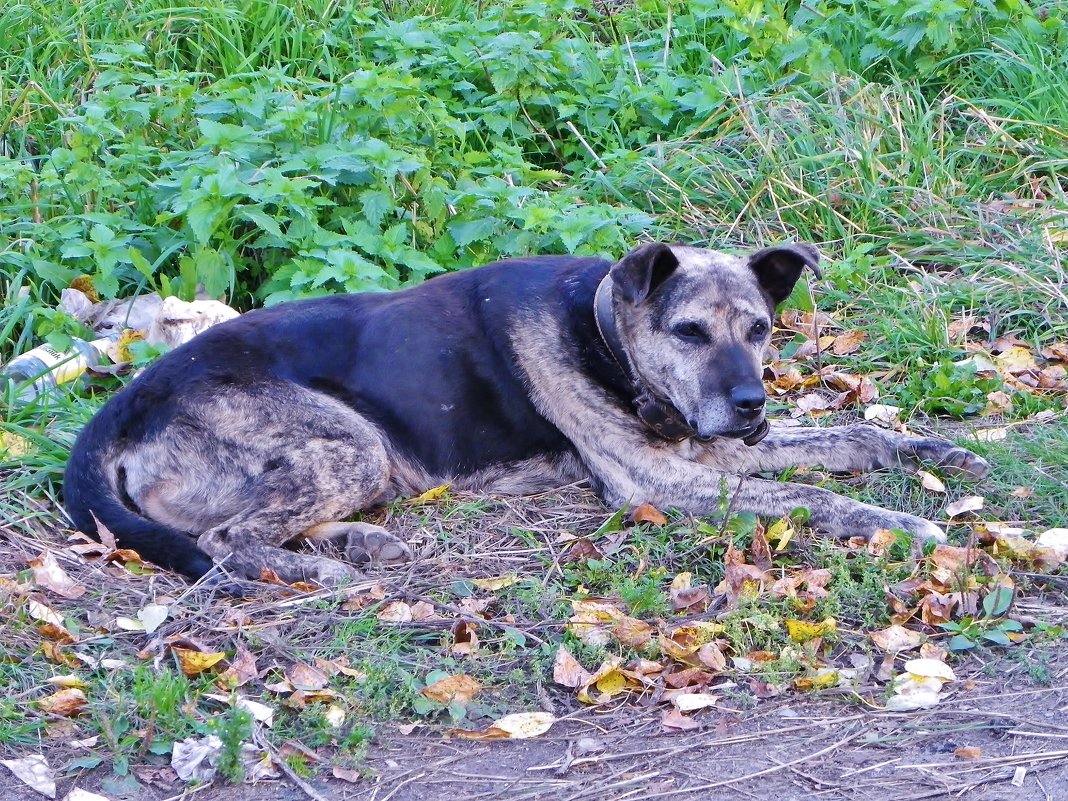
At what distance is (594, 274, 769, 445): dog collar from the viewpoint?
5.23 metres

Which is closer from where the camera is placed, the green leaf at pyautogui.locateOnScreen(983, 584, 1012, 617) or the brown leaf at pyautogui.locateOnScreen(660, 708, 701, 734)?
the brown leaf at pyautogui.locateOnScreen(660, 708, 701, 734)

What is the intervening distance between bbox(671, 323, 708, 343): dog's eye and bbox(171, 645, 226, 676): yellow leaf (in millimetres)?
2197

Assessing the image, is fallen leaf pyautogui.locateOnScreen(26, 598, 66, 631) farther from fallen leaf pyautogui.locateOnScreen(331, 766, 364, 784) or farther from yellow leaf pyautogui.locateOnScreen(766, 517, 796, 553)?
yellow leaf pyautogui.locateOnScreen(766, 517, 796, 553)

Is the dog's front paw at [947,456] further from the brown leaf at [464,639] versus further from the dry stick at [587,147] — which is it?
the dry stick at [587,147]

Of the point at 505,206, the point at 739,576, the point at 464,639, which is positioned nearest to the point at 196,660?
the point at 464,639

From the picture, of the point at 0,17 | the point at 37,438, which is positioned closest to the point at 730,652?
the point at 37,438

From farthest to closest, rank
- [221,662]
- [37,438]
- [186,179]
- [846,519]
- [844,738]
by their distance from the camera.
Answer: [186,179], [37,438], [846,519], [221,662], [844,738]

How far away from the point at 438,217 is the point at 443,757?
399 centimetres

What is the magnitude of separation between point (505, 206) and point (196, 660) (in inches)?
142

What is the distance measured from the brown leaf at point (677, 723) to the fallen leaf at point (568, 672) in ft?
1.00

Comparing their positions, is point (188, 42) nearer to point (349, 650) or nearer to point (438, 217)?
point (438, 217)

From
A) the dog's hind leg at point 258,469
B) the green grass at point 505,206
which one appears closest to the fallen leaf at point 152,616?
the green grass at point 505,206

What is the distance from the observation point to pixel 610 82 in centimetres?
852

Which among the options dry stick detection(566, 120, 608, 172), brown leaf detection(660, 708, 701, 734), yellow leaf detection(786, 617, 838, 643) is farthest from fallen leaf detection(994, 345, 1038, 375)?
brown leaf detection(660, 708, 701, 734)
